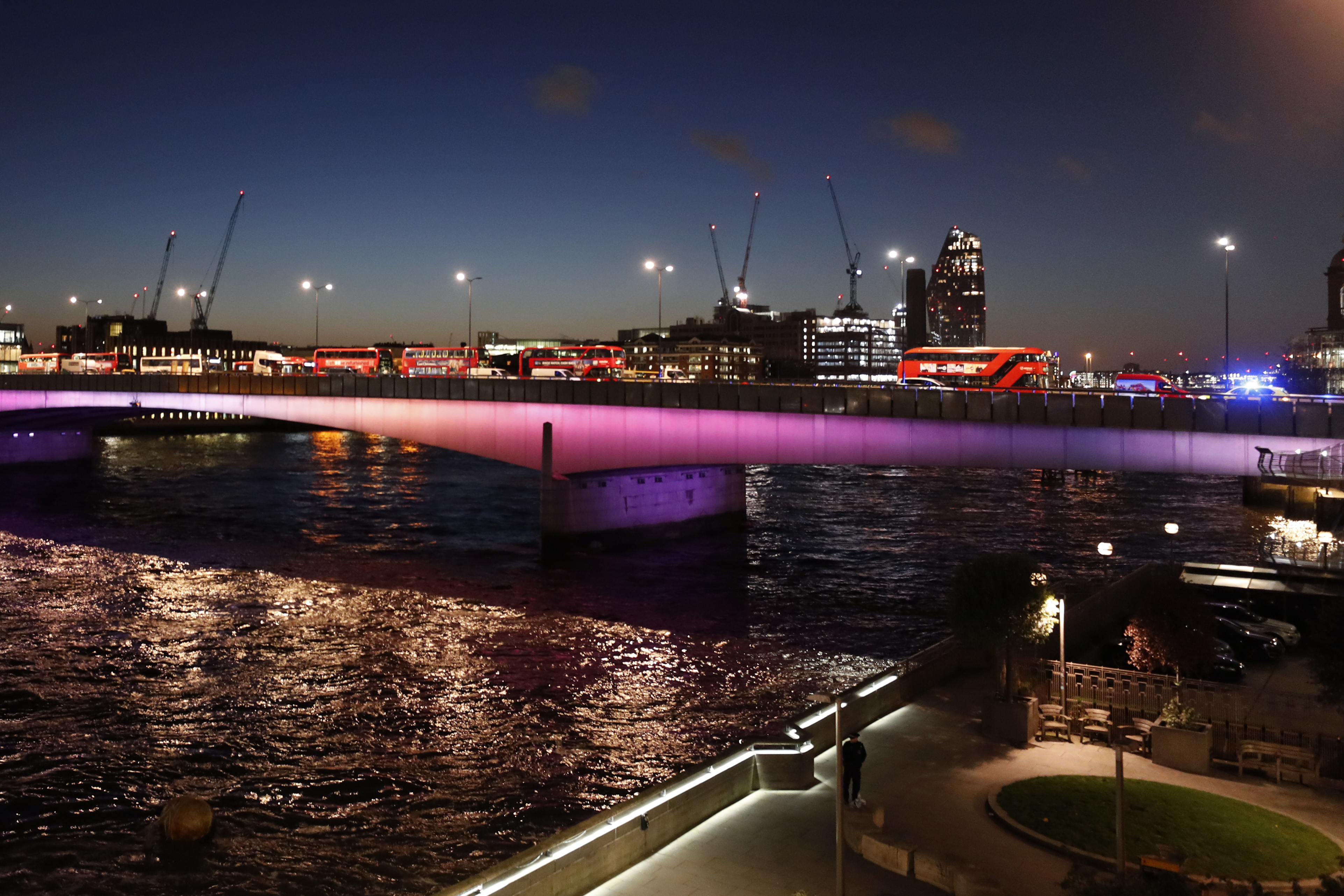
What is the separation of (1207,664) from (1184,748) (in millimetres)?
7343

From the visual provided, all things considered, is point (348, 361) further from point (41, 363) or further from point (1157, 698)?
point (1157, 698)

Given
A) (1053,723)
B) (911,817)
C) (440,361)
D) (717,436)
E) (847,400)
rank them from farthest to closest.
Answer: (440,361)
(717,436)
(847,400)
(1053,723)
(911,817)

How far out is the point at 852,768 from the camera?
1540 cm

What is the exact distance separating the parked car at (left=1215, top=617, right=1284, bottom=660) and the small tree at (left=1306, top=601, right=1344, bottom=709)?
8.92 m

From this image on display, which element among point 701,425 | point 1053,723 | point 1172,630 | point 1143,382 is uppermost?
point 1143,382

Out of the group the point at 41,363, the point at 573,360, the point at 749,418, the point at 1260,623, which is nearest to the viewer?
the point at 1260,623

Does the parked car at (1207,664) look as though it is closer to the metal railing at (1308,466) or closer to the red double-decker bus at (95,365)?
the metal railing at (1308,466)

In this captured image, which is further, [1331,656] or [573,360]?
[573,360]

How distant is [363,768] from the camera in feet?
71.2

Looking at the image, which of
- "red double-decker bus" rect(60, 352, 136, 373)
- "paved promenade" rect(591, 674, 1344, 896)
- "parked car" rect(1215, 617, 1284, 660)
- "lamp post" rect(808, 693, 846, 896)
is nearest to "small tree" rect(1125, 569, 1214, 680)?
"parked car" rect(1215, 617, 1284, 660)

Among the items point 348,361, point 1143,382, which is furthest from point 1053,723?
point 348,361

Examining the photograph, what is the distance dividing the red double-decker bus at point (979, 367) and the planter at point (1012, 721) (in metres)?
41.3

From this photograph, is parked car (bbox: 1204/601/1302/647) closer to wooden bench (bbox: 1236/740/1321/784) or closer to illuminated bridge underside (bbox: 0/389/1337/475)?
illuminated bridge underside (bbox: 0/389/1337/475)

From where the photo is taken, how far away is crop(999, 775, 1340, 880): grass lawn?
1337 cm
